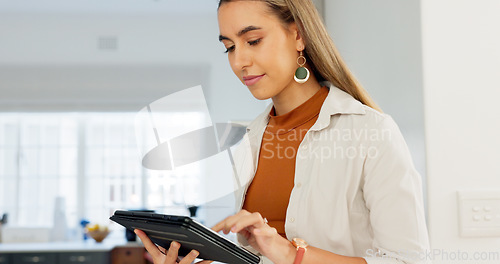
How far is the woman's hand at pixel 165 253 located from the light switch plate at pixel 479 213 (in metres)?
0.60

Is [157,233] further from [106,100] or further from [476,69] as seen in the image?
[106,100]

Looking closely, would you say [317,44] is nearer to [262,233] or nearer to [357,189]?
[357,189]

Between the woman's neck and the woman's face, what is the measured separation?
0.07 metres

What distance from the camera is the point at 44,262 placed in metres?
4.01

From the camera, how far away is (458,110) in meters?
1.23

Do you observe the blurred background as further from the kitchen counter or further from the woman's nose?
the woman's nose

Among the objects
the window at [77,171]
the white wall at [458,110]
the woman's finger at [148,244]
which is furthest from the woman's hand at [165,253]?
the window at [77,171]

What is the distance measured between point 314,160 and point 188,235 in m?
0.34

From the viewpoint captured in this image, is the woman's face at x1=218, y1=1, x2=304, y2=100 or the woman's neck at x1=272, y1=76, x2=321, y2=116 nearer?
the woman's face at x1=218, y1=1, x2=304, y2=100

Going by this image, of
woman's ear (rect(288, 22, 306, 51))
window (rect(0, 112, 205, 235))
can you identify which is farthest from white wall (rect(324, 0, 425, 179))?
window (rect(0, 112, 205, 235))

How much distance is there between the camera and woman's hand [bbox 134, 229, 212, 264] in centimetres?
94

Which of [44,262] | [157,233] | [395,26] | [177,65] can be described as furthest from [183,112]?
[157,233]

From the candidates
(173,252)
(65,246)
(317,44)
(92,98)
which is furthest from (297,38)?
(92,98)

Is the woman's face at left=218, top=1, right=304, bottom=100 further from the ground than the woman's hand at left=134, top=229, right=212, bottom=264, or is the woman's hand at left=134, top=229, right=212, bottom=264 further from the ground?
the woman's face at left=218, top=1, right=304, bottom=100
